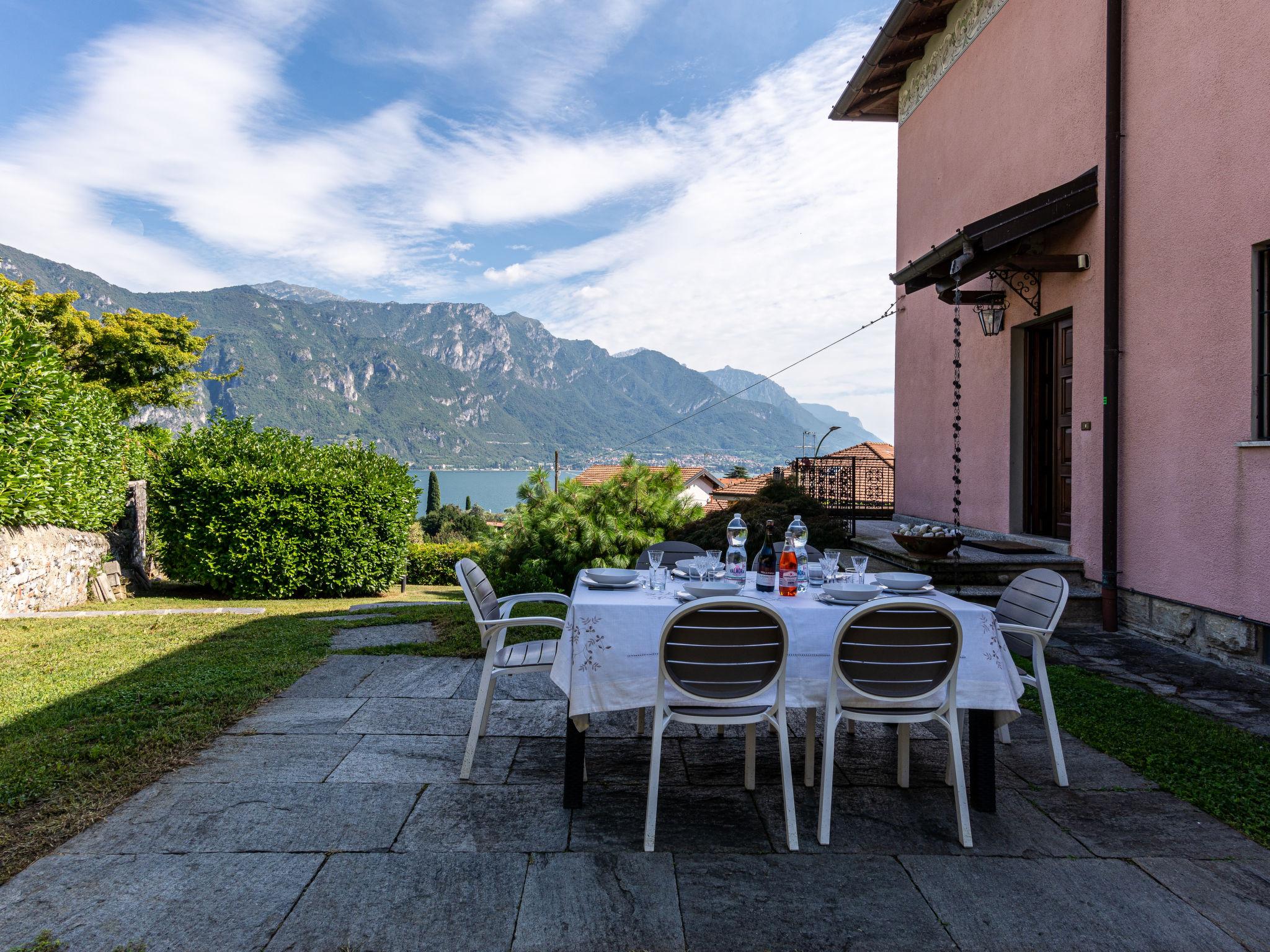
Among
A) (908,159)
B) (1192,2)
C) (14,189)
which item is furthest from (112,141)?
(1192,2)

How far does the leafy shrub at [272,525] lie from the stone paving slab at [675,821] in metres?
7.08

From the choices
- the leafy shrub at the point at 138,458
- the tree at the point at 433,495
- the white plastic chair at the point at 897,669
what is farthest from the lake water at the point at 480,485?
the white plastic chair at the point at 897,669

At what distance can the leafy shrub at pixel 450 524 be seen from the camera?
109 feet

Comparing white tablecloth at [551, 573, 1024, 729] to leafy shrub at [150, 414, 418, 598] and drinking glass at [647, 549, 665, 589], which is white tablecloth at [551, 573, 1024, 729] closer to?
drinking glass at [647, 549, 665, 589]

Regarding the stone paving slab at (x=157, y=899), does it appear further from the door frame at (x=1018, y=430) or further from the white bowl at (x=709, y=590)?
the door frame at (x=1018, y=430)

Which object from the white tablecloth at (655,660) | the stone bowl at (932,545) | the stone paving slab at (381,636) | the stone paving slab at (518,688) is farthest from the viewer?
the stone bowl at (932,545)

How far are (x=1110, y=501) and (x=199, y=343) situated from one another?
19911 millimetres

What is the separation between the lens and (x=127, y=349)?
54.7 feet

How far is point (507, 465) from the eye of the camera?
141 m

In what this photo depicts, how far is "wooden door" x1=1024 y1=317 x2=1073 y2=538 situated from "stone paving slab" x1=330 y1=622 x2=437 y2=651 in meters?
5.78

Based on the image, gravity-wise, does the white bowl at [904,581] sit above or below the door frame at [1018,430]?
below

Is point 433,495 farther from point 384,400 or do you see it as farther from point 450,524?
point 384,400

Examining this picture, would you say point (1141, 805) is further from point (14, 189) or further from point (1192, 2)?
point (14, 189)

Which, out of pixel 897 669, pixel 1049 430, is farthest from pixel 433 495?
pixel 897 669
